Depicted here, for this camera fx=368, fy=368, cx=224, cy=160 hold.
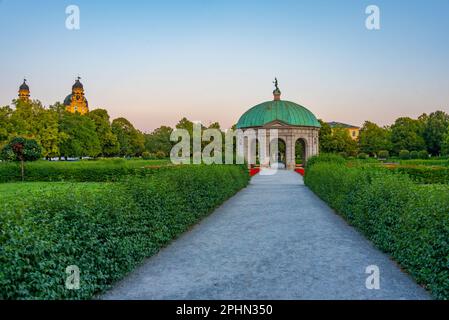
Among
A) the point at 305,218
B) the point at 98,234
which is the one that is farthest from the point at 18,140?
the point at 98,234

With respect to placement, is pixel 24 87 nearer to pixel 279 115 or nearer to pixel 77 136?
pixel 77 136

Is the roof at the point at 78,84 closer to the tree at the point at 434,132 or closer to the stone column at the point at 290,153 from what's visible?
the stone column at the point at 290,153

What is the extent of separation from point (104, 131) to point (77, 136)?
324 inches

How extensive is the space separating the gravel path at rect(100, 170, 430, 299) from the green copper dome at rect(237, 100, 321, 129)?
40.3 metres

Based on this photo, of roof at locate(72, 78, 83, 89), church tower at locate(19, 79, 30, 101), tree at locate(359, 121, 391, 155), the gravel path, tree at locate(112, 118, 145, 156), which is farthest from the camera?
roof at locate(72, 78, 83, 89)

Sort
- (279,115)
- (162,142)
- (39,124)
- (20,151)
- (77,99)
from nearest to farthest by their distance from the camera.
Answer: (20,151) < (39,124) < (279,115) < (162,142) < (77,99)

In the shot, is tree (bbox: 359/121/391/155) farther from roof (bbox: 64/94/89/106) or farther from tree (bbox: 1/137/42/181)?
roof (bbox: 64/94/89/106)

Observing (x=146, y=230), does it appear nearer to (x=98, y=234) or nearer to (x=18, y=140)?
(x=98, y=234)

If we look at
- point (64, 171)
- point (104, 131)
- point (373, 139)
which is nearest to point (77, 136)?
point (104, 131)

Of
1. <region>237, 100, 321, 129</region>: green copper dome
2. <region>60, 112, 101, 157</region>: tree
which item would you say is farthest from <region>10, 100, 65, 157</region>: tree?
<region>237, 100, 321, 129</region>: green copper dome

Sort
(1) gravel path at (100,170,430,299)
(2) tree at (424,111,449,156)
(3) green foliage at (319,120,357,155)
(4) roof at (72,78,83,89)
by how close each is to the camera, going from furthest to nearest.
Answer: (4) roof at (72,78,83,89) < (3) green foliage at (319,120,357,155) < (2) tree at (424,111,449,156) < (1) gravel path at (100,170,430,299)

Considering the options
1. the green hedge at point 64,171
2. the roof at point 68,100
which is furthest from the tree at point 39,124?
the roof at point 68,100

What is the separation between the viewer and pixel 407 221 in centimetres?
635

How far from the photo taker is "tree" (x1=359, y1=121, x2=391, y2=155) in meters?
76.2
